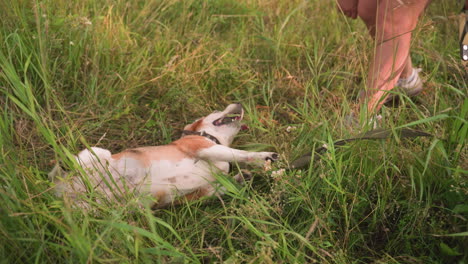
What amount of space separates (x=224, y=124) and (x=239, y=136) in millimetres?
145

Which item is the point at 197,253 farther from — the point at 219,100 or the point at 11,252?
the point at 219,100

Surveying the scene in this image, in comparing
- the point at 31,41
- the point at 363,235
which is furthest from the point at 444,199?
the point at 31,41

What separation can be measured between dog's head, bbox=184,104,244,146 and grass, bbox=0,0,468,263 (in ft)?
0.24

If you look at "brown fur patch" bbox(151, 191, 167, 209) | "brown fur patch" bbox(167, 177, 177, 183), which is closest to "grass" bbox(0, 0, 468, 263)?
"brown fur patch" bbox(151, 191, 167, 209)

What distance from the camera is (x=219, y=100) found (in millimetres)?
3359

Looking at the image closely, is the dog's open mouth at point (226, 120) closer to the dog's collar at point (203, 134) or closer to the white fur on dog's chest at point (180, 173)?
the dog's collar at point (203, 134)

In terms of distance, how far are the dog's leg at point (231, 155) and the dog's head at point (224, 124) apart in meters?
0.24

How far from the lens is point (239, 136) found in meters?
2.99

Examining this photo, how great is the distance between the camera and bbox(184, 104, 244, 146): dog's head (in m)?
2.90

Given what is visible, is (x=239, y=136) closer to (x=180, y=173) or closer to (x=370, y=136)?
(x=180, y=173)

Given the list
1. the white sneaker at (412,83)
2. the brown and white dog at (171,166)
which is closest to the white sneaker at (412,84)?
the white sneaker at (412,83)

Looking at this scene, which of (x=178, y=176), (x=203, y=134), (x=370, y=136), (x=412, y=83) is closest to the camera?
(x=370, y=136)

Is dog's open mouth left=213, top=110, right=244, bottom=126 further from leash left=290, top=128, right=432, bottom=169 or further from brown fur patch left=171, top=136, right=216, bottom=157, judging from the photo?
leash left=290, top=128, right=432, bottom=169

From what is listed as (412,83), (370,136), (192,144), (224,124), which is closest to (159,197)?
(192,144)
